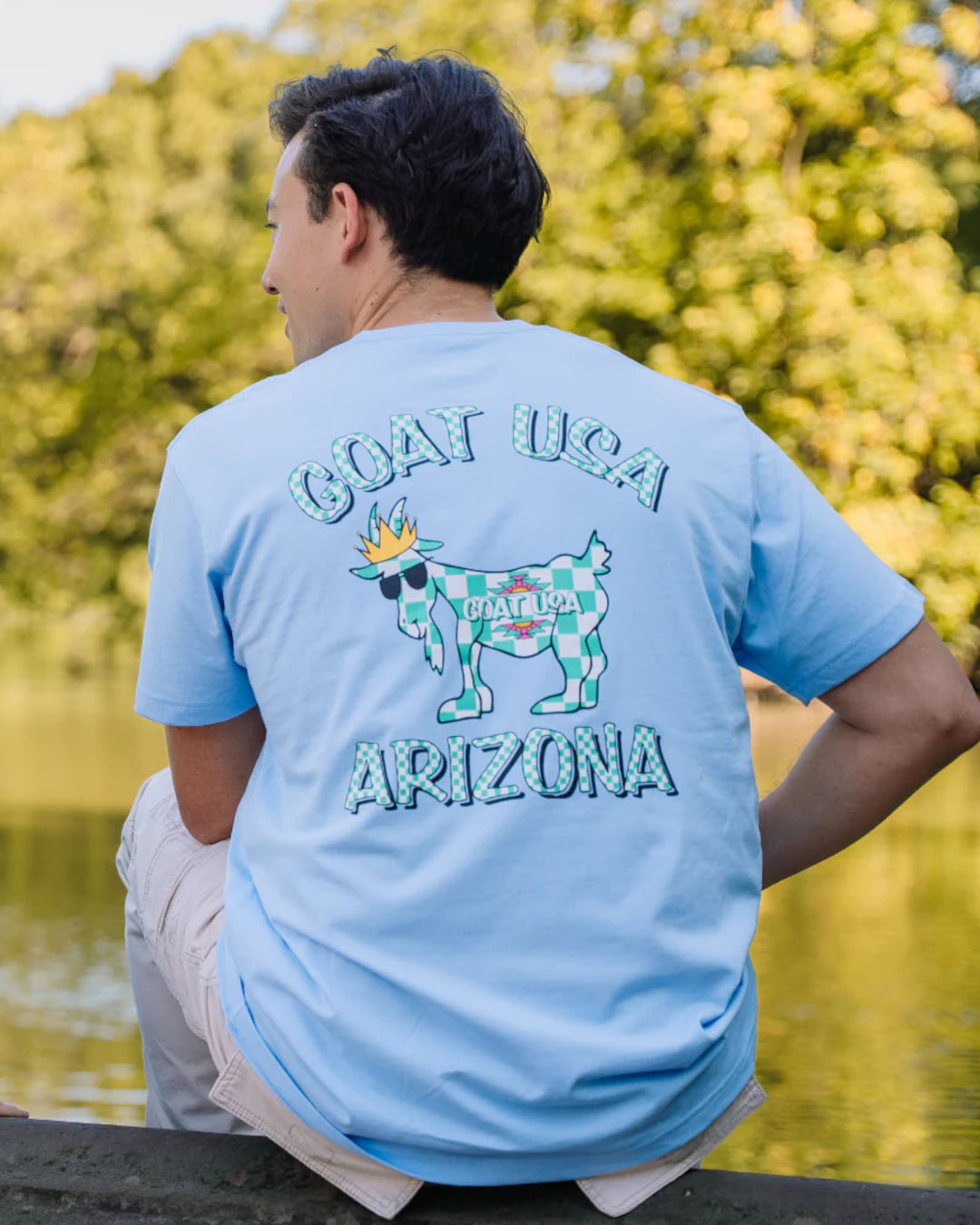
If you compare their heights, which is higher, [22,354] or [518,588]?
[22,354]

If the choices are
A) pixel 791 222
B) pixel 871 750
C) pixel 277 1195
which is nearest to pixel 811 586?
pixel 871 750

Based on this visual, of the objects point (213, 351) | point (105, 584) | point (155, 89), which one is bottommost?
point (105, 584)

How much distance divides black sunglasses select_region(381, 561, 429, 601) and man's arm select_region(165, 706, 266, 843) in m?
0.20

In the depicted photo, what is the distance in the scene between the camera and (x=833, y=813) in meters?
1.11

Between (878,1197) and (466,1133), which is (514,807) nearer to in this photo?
(466,1133)

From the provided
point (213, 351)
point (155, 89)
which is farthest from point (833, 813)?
point (155, 89)

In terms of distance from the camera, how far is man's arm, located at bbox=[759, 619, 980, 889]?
3.34ft

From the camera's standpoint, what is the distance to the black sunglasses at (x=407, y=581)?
887 millimetres

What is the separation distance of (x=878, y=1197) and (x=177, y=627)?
22.8 inches

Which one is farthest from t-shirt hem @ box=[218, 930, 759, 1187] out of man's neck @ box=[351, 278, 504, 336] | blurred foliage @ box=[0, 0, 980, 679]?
blurred foliage @ box=[0, 0, 980, 679]

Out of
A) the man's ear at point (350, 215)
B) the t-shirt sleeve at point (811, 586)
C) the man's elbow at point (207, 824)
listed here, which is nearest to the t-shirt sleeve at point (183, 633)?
the man's elbow at point (207, 824)

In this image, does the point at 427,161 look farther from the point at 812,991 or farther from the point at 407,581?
the point at 812,991

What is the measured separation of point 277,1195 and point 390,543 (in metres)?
0.44

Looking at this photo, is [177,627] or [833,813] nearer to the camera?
[177,627]
